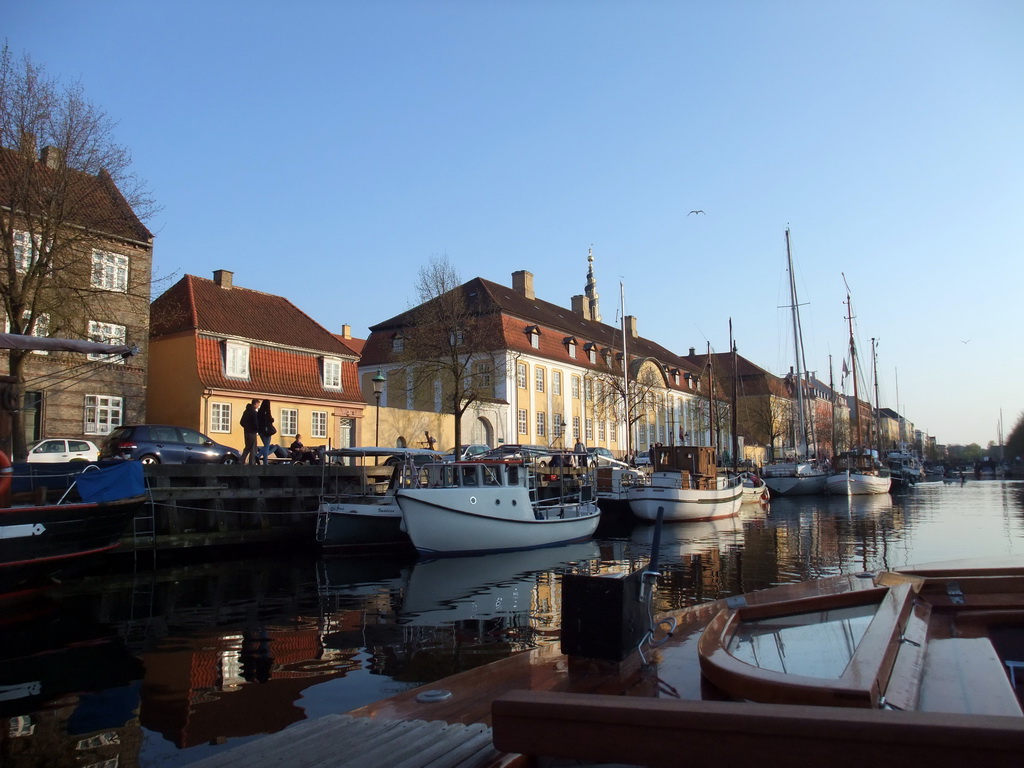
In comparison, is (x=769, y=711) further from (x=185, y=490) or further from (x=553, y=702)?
(x=185, y=490)

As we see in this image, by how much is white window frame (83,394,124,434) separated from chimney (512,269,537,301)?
3620 centimetres

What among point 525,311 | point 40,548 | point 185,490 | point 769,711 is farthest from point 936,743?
point 525,311

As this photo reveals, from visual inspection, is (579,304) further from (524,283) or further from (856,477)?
(856,477)

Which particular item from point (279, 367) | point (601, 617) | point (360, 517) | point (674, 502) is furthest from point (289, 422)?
point (601, 617)

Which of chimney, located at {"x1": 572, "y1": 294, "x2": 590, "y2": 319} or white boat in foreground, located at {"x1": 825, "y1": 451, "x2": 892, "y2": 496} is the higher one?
chimney, located at {"x1": 572, "y1": 294, "x2": 590, "y2": 319}

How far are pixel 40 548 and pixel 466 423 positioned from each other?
31949mm

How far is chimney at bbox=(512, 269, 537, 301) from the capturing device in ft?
201

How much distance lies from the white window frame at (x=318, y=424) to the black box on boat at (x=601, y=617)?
34.1 metres

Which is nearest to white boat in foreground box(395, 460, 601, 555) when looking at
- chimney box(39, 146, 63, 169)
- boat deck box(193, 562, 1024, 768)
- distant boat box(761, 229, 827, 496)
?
chimney box(39, 146, 63, 169)

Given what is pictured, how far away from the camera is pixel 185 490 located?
774 inches

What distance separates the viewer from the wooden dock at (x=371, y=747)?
3.36 m

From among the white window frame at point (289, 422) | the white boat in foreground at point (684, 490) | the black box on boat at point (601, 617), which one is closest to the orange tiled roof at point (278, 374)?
the white window frame at point (289, 422)

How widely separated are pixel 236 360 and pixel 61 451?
13006mm

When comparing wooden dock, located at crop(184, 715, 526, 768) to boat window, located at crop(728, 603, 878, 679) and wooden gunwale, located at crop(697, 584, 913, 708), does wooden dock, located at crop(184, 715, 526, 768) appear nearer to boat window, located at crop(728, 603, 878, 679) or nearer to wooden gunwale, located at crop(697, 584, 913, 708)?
wooden gunwale, located at crop(697, 584, 913, 708)
